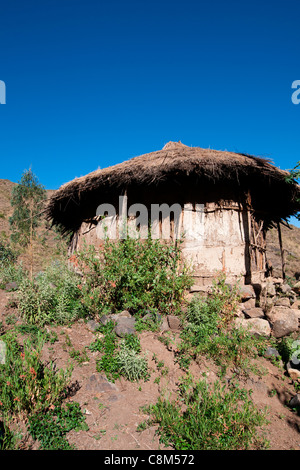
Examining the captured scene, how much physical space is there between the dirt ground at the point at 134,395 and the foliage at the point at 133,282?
610mm

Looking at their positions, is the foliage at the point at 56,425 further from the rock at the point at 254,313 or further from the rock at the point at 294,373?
the rock at the point at 254,313

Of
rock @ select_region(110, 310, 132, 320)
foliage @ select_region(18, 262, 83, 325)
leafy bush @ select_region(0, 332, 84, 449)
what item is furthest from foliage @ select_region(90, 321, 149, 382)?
foliage @ select_region(18, 262, 83, 325)

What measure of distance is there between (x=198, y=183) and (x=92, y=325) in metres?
3.77

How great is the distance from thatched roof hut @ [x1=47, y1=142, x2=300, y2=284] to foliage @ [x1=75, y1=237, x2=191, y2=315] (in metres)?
1.73

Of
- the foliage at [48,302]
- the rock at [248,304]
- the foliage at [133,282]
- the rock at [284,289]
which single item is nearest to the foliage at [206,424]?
the foliage at [133,282]

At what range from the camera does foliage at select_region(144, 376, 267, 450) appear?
2.46m

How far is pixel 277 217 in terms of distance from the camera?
29.1ft

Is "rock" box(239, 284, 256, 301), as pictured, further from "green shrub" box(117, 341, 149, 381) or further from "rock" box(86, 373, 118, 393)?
"rock" box(86, 373, 118, 393)

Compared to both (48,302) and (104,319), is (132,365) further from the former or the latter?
(48,302)

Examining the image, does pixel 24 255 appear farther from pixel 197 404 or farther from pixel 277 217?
pixel 197 404

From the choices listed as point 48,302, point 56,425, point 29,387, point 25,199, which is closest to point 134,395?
point 56,425
